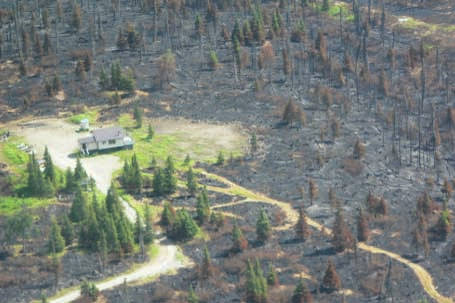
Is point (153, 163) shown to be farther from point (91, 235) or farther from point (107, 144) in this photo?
point (91, 235)

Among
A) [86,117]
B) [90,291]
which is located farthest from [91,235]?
[86,117]

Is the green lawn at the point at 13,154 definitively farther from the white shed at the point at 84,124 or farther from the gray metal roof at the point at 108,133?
the gray metal roof at the point at 108,133

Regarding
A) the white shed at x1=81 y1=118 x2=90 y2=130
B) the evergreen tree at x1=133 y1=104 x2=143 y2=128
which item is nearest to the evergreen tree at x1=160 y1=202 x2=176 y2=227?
the evergreen tree at x1=133 y1=104 x2=143 y2=128

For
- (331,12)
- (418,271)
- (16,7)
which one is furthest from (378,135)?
(16,7)

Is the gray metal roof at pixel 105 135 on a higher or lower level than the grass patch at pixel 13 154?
higher

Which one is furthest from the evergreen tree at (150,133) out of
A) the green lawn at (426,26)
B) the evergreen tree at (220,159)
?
the green lawn at (426,26)
